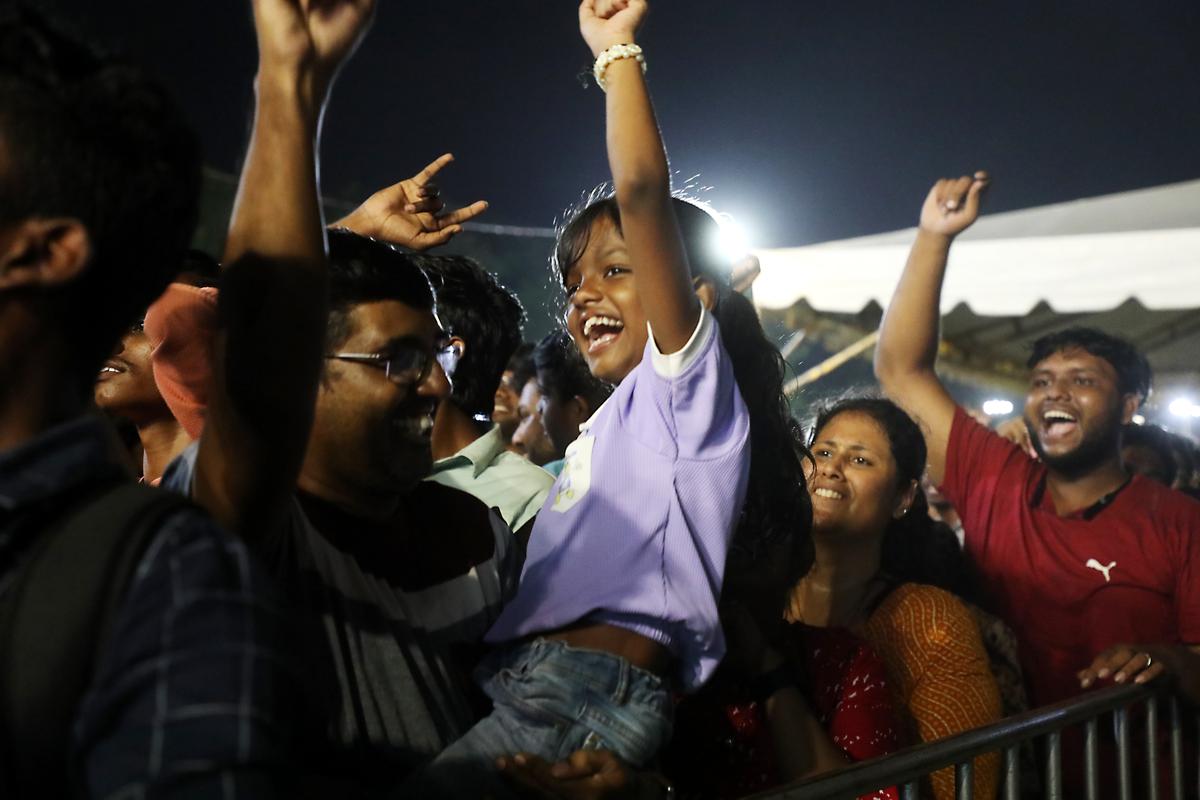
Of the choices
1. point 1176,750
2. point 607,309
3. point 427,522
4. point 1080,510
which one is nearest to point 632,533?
point 427,522

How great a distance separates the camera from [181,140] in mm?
997

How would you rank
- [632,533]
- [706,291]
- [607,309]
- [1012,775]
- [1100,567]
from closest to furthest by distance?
[632,533] → [607,309] → [706,291] → [1012,775] → [1100,567]

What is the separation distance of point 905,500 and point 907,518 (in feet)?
0.25

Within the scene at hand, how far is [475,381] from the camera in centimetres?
308

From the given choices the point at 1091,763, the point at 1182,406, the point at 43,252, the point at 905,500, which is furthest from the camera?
the point at 1182,406

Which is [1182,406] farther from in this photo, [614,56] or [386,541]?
[386,541]

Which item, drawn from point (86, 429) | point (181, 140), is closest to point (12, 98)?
point (181, 140)

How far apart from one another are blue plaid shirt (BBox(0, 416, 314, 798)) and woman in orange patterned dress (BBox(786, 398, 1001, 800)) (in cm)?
190

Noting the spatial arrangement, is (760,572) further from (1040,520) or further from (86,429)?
(1040,520)

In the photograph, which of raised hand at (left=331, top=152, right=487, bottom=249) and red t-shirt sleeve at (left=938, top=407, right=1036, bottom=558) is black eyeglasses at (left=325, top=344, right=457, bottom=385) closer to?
raised hand at (left=331, top=152, right=487, bottom=249)

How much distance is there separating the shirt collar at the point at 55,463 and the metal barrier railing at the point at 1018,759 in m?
1.01

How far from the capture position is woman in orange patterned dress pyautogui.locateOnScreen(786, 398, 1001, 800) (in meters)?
2.62

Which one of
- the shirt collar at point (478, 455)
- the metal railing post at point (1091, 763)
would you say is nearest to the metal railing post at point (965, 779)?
the metal railing post at point (1091, 763)

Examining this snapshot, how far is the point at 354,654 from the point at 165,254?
27.2 inches
